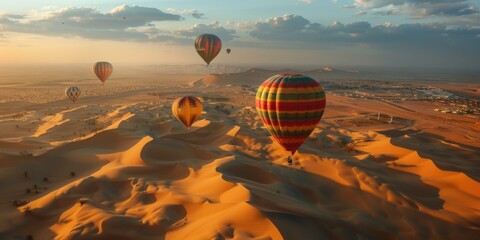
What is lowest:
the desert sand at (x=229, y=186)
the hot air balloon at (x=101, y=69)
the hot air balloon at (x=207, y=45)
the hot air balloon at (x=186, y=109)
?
the desert sand at (x=229, y=186)

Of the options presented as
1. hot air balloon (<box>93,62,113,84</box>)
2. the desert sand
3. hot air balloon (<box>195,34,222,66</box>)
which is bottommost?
the desert sand

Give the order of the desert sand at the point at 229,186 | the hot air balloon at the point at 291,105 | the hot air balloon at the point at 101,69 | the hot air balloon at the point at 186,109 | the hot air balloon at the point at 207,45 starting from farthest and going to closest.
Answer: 1. the hot air balloon at the point at 101,69
2. the hot air balloon at the point at 207,45
3. the hot air balloon at the point at 186,109
4. the hot air balloon at the point at 291,105
5. the desert sand at the point at 229,186

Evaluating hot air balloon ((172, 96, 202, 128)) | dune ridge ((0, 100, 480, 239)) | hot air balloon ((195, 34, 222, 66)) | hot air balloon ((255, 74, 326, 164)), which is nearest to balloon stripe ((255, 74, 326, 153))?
hot air balloon ((255, 74, 326, 164))

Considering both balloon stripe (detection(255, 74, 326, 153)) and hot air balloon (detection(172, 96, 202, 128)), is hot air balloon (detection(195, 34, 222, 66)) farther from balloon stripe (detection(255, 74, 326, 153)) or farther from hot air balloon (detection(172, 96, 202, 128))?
balloon stripe (detection(255, 74, 326, 153))

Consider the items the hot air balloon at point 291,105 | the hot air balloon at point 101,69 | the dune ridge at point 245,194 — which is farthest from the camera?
the hot air balloon at point 101,69

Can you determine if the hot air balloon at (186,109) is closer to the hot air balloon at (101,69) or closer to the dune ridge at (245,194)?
the dune ridge at (245,194)

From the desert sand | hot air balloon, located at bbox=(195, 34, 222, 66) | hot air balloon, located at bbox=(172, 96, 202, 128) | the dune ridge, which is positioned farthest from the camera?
hot air balloon, located at bbox=(195, 34, 222, 66)

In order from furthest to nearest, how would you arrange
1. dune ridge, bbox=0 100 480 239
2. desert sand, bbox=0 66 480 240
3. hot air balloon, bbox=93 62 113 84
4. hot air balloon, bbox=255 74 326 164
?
hot air balloon, bbox=93 62 113 84
hot air balloon, bbox=255 74 326 164
desert sand, bbox=0 66 480 240
dune ridge, bbox=0 100 480 239

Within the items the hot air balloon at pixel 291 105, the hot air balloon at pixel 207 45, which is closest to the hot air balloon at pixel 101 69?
the hot air balloon at pixel 207 45

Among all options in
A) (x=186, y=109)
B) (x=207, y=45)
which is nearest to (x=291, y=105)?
(x=186, y=109)
